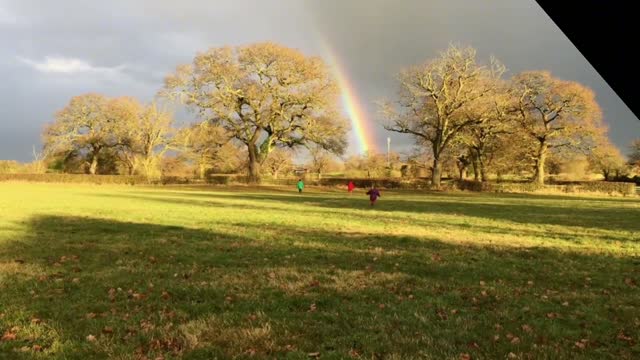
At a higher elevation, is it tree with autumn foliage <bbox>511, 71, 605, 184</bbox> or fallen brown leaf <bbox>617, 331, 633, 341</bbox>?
tree with autumn foliage <bbox>511, 71, 605, 184</bbox>

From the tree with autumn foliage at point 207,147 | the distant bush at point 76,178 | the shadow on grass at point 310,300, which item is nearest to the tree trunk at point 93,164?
the tree with autumn foliage at point 207,147

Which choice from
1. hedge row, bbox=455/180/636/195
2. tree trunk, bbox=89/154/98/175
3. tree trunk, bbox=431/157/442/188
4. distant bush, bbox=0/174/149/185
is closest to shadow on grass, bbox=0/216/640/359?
hedge row, bbox=455/180/636/195

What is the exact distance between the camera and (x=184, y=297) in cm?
805

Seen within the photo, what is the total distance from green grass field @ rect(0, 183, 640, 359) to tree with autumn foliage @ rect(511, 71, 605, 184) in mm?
48673

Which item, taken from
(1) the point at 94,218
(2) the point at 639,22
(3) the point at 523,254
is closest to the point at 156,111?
(1) the point at 94,218

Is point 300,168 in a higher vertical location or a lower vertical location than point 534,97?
lower

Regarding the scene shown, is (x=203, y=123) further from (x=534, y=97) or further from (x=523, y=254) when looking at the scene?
(x=523, y=254)

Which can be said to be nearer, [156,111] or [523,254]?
[523,254]

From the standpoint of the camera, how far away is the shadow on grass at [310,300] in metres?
5.77

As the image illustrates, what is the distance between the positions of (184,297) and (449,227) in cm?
1365

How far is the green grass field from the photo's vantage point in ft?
18.9

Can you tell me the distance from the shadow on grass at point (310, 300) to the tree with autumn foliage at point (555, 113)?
52.8 meters
